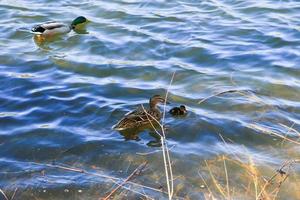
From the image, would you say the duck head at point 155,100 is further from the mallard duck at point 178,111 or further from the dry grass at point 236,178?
the dry grass at point 236,178

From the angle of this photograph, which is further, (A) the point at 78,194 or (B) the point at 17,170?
(B) the point at 17,170

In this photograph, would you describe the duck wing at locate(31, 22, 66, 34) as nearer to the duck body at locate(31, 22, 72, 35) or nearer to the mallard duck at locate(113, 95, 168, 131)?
the duck body at locate(31, 22, 72, 35)

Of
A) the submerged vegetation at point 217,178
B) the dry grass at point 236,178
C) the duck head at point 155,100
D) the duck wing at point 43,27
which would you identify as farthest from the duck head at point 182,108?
the duck wing at point 43,27

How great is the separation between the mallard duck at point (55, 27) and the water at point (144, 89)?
0.56ft

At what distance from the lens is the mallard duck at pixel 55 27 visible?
11.0m

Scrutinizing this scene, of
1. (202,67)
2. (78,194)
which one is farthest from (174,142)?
(202,67)

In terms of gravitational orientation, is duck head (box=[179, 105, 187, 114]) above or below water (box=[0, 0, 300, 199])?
above

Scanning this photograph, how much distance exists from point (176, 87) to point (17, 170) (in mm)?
3050

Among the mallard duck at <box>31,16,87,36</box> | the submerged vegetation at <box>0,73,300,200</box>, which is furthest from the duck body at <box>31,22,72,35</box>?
the submerged vegetation at <box>0,73,300,200</box>

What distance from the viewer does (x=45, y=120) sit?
7.39 meters

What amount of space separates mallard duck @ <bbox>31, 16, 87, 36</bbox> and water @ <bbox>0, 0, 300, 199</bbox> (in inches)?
6.7

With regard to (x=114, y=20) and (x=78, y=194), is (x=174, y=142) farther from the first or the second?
(x=114, y=20)

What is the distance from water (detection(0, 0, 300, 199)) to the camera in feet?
20.1

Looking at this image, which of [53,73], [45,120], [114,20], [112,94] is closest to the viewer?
[45,120]
